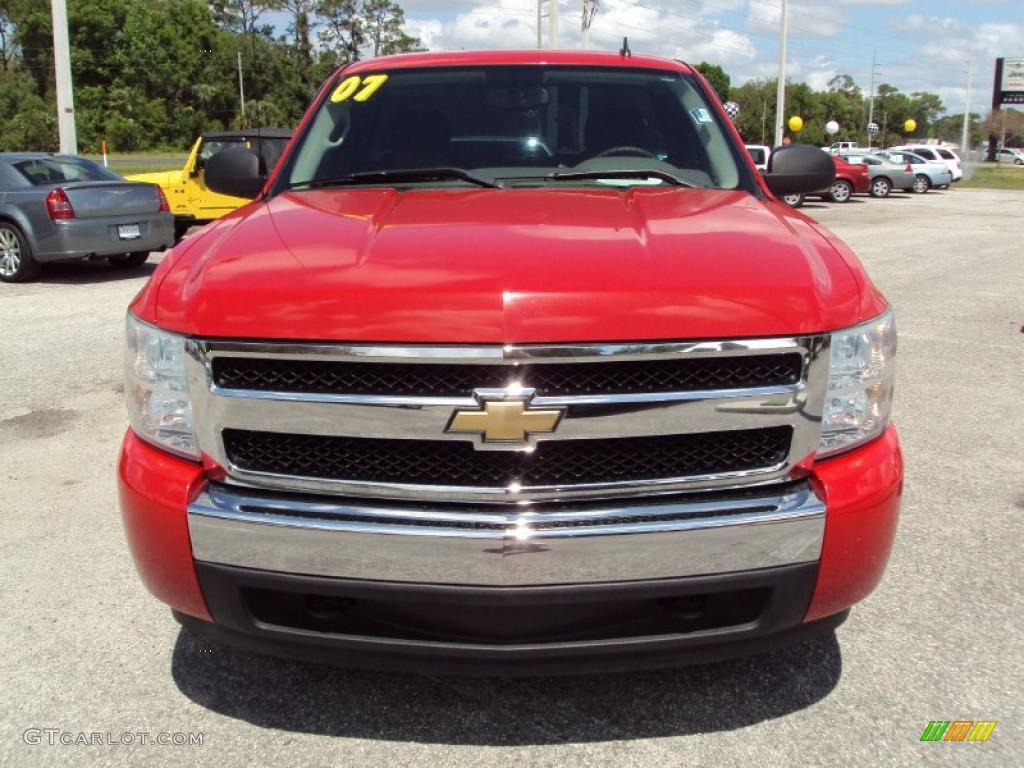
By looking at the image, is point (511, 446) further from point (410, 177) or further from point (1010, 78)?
point (1010, 78)

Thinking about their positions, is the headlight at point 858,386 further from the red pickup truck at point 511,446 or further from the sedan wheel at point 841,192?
the sedan wheel at point 841,192

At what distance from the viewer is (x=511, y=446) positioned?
2.09 metres

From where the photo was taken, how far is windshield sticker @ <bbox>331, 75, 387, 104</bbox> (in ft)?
12.7

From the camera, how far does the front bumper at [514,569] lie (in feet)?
6.88

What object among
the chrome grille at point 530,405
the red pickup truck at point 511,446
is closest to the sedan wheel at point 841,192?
the red pickup truck at point 511,446

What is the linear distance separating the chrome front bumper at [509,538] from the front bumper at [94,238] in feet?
31.6

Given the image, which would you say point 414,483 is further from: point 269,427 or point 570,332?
point 570,332

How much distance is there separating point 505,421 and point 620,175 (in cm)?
156

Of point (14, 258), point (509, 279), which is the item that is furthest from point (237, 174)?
point (14, 258)

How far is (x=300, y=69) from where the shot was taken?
277 ft

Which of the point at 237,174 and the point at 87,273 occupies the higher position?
the point at 237,174

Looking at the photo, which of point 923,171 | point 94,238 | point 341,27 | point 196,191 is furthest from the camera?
point 341,27

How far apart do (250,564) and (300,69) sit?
8884 centimetres

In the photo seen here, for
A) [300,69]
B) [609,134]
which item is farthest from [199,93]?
[609,134]
